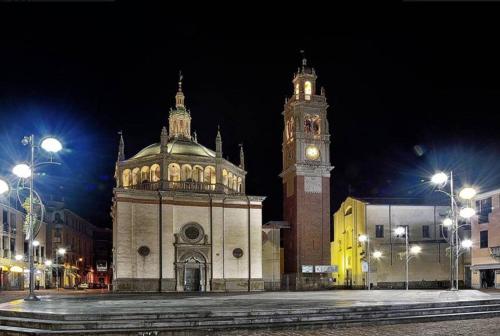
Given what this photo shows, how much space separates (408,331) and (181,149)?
43202 millimetres

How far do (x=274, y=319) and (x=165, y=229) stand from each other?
1425 inches

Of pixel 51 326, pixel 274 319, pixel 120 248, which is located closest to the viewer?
pixel 51 326

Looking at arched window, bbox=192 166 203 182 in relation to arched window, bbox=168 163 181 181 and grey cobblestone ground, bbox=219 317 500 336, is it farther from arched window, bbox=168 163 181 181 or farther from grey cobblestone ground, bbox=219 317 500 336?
grey cobblestone ground, bbox=219 317 500 336

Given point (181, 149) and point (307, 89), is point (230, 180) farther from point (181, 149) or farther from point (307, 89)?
point (307, 89)

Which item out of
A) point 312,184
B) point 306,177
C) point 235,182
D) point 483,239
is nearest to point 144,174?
point 235,182

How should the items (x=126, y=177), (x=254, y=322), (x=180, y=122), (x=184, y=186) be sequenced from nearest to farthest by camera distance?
(x=254, y=322)
(x=184, y=186)
(x=126, y=177)
(x=180, y=122)

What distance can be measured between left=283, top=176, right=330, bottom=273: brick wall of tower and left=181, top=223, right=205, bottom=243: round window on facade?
38.3 feet

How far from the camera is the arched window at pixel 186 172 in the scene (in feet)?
176

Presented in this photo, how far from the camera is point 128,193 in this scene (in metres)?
48.9

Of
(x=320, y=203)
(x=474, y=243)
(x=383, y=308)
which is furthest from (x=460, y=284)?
(x=383, y=308)

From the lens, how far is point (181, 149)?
55.2 meters

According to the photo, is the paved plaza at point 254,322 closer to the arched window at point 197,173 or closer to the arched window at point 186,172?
the arched window at point 186,172

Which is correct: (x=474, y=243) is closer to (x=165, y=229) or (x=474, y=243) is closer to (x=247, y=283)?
(x=247, y=283)

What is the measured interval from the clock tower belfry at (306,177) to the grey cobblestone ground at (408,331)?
42.8 metres
